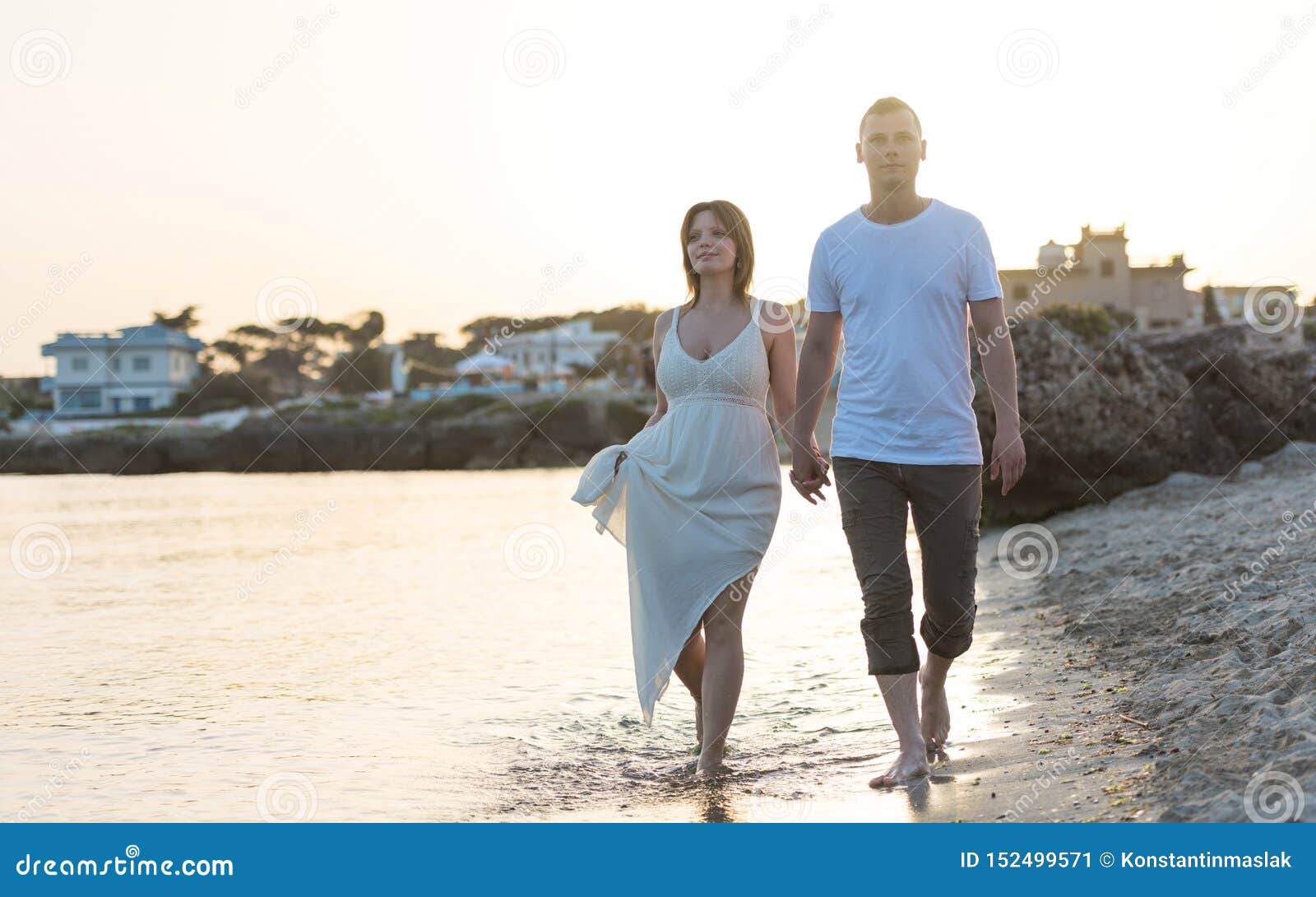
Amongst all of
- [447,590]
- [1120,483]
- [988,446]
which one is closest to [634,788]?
[447,590]

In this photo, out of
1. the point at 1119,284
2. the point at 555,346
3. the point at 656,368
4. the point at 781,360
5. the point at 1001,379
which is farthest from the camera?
the point at 555,346

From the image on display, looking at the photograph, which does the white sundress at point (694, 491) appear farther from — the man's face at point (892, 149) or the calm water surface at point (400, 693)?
the man's face at point (892, 149)

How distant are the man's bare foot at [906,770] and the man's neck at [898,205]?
67.7 inches

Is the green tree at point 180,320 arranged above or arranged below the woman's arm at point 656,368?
above

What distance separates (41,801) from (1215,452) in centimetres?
1172

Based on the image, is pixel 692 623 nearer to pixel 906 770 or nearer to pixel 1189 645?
pixel 906 770

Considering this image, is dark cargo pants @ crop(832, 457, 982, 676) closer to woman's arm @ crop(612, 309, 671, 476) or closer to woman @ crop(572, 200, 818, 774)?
woman @ crop(572, 200, 818, 774)

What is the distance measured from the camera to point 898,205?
4145mm

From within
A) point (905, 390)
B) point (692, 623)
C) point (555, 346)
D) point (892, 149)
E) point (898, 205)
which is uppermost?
point (555, 346)

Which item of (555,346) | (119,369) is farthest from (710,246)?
(555,346)

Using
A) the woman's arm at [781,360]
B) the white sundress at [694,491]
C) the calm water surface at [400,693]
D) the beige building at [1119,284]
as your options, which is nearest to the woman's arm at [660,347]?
the white sundress at [694,491]

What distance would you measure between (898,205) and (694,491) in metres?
1.22

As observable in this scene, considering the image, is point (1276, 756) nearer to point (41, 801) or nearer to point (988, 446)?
point (41, 801)

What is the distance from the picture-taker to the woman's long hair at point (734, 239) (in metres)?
4.59
